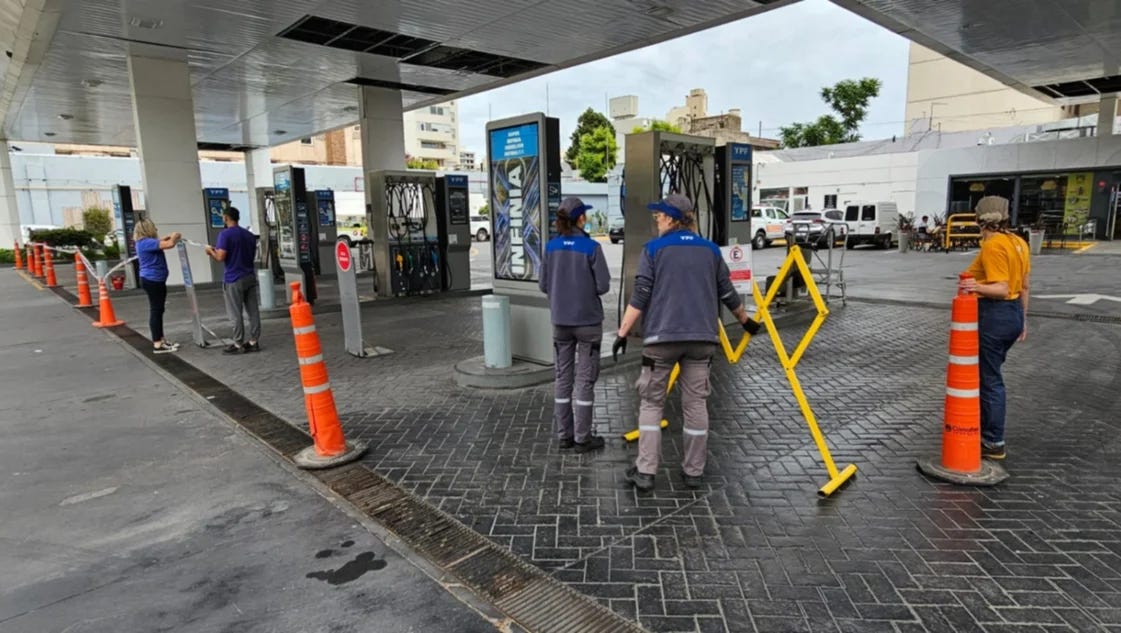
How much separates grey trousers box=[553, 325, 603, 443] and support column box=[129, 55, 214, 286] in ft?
41.2

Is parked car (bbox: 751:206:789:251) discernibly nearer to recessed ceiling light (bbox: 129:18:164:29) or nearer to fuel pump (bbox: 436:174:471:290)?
fuel pump (bbox: 436:174:471:290)

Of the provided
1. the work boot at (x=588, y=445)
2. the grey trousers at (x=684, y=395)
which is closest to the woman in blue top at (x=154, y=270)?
the work boot at (x=588, y=445)

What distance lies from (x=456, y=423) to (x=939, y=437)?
3.78 metres

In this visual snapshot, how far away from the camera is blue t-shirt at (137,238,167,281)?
27.1 ft

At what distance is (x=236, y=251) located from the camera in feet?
26.2

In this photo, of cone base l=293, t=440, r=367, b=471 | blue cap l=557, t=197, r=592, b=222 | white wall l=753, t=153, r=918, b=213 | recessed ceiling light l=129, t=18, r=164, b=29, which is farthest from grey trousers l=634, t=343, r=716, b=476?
white wall l=753, t=153, r=918, b=213

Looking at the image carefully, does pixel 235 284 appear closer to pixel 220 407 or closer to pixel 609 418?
pixel 220 407

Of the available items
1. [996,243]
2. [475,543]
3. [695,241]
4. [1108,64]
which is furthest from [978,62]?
[475,543]

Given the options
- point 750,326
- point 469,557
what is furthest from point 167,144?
point 750,326

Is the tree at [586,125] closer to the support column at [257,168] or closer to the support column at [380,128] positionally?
the support column at [257,168]

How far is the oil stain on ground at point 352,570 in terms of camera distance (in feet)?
10.3

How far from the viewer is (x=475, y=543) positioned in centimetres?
344

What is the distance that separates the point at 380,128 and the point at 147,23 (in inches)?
244

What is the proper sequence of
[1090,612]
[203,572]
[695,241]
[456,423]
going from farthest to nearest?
[456,423] < [695,241] < [203,572] < [1090,612]
